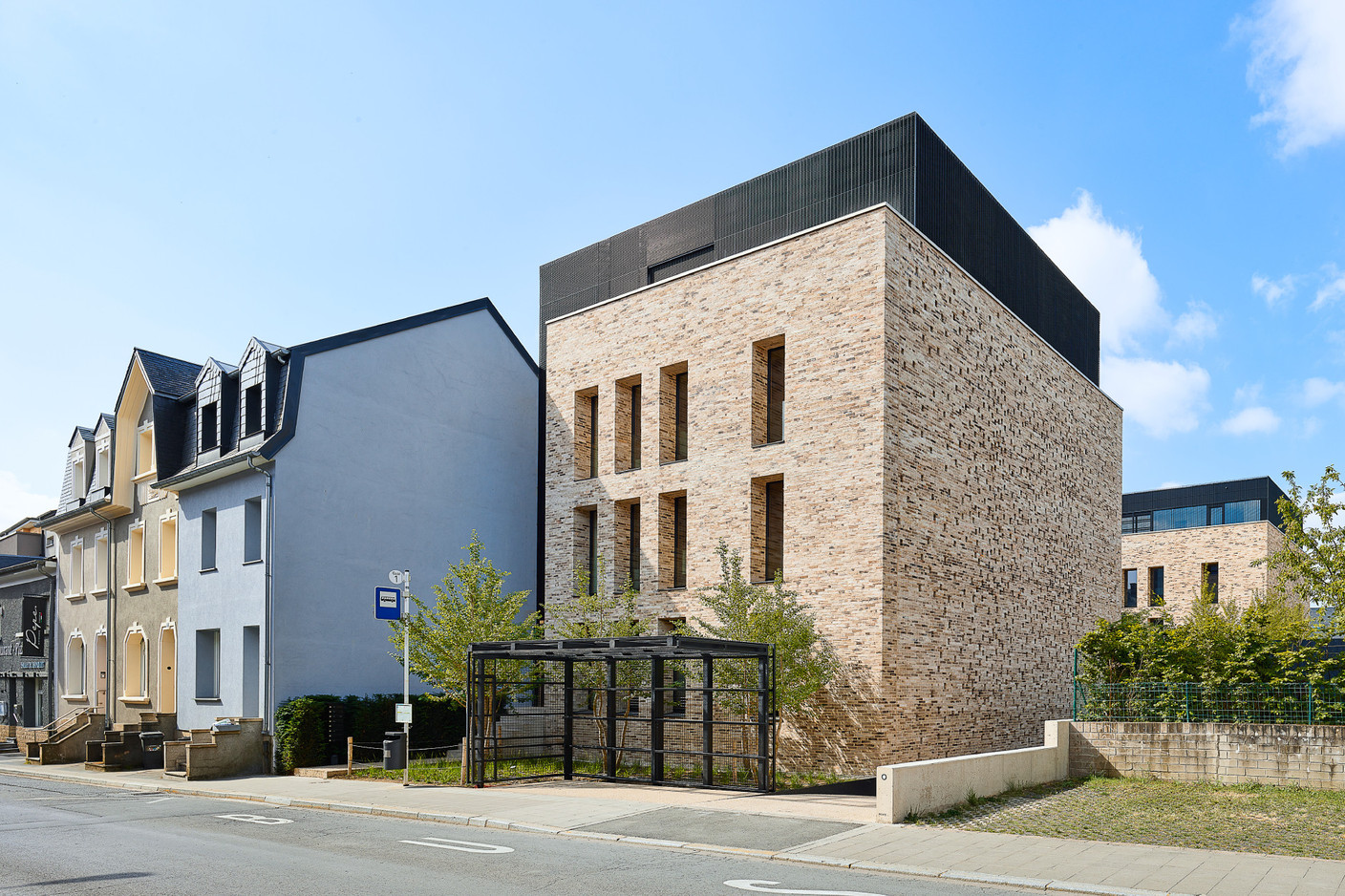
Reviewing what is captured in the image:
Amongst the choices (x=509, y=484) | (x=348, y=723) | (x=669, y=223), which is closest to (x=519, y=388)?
(x=509, y=484)

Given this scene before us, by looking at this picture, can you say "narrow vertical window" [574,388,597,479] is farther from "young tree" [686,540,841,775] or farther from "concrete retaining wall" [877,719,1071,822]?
"concrete retaining wall" [877,719,1071,822]

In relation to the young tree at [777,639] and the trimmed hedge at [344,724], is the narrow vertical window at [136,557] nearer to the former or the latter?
the trimmed hedge at [344,724]

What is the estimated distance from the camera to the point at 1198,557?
48062mm

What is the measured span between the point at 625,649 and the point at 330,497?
36.6 ft

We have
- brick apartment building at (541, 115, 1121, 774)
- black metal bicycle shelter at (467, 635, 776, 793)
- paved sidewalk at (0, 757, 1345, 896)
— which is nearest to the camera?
paved sidewalk at (0, 757, 1345, 896)

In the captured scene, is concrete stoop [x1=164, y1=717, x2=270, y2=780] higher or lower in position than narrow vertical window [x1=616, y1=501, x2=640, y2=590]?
lower

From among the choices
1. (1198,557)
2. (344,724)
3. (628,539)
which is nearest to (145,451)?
(344,724)

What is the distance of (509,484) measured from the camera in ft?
104

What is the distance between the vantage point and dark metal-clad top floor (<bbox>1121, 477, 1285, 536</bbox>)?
47844 millimetres

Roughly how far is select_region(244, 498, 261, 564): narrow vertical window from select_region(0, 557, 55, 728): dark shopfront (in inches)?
622

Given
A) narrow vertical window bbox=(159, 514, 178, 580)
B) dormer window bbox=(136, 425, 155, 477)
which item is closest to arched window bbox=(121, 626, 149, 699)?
narrow vertical window bbox=(159, 514, 178, 580)

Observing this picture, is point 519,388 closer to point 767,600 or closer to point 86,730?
point 767,600

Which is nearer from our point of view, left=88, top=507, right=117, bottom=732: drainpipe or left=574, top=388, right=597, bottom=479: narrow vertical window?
left=574, top=388, right=597, bottom=479: narrow vertical window

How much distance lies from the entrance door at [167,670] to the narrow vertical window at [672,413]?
15.3 meters
